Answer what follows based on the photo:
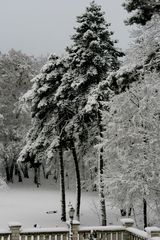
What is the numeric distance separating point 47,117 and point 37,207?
778 cm

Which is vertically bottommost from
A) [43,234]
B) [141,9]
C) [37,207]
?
[43,234]

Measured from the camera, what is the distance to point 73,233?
15.5 metres

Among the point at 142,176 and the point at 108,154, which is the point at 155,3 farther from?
the point at 108,154

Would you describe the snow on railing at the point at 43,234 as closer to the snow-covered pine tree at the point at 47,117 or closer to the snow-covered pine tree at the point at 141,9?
the snow-covered pine tree at the point at 141,9

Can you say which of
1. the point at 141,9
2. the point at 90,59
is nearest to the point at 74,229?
the point at 141,9

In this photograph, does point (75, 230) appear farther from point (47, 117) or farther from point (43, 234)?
point (47, 117)

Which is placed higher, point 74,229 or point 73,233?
point 74,229

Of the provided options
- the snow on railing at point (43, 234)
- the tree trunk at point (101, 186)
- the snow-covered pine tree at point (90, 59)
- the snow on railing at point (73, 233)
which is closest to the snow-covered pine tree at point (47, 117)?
the snow-covered pine tree at point (90, 59)

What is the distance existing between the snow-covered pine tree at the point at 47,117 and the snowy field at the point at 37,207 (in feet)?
6.41

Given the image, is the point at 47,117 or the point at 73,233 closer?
the point at 73,233

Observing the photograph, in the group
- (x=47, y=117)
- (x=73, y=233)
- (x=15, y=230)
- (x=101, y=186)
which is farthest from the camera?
(x=47, y=117)

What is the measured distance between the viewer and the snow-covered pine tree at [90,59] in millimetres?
28203

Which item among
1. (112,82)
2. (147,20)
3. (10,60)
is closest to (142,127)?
(112,82)

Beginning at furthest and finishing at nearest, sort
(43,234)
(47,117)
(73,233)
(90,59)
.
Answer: (47,117)
(90,59)
(73,233)
(43,234)
